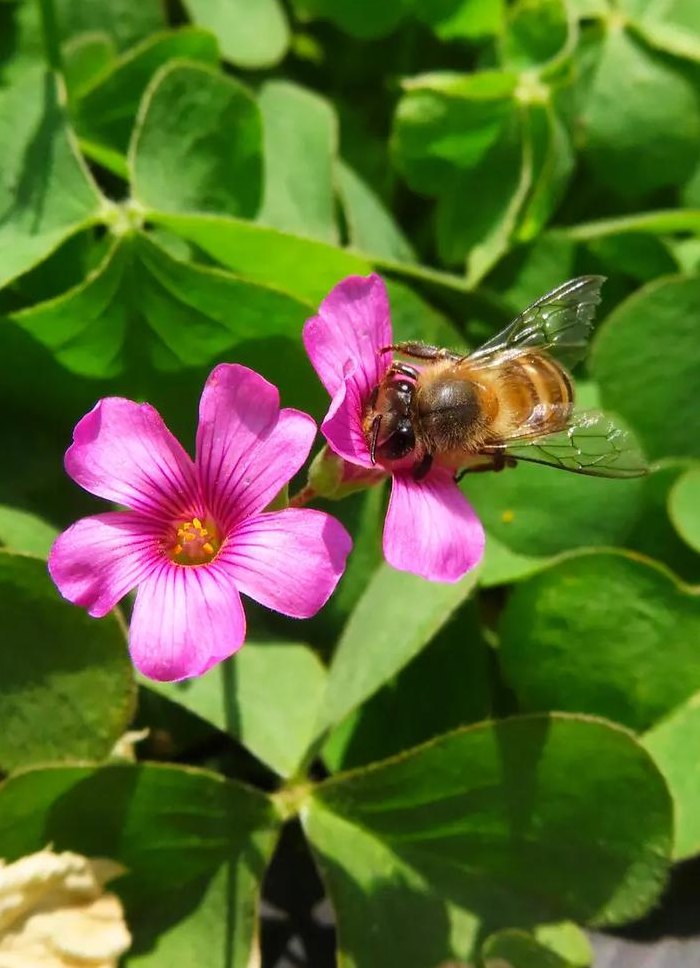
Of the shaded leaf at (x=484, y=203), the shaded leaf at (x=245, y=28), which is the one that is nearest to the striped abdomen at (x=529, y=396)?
the shaded leaf at (x=484, y=203)

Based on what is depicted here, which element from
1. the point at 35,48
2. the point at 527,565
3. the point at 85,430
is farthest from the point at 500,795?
the point at 35,48

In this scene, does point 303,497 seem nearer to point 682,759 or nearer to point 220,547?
point 220,547

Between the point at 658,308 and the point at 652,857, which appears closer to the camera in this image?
the point at 652,857

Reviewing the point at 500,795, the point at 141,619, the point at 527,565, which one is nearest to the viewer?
the point at 141,619

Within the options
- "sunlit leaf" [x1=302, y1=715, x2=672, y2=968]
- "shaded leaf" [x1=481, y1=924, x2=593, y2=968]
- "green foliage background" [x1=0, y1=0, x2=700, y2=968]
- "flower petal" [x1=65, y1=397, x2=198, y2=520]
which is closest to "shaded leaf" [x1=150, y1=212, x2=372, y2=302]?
"green foliage background" [x1=0, y1=0, x2=700, y2=968]

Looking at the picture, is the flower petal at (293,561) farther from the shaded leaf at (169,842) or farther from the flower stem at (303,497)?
the shaded leaf at (169,842)

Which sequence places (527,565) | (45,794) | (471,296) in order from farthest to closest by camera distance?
(471,296)
(527,565)
(45,794)

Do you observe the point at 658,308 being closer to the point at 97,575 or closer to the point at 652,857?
the point at 652,857
